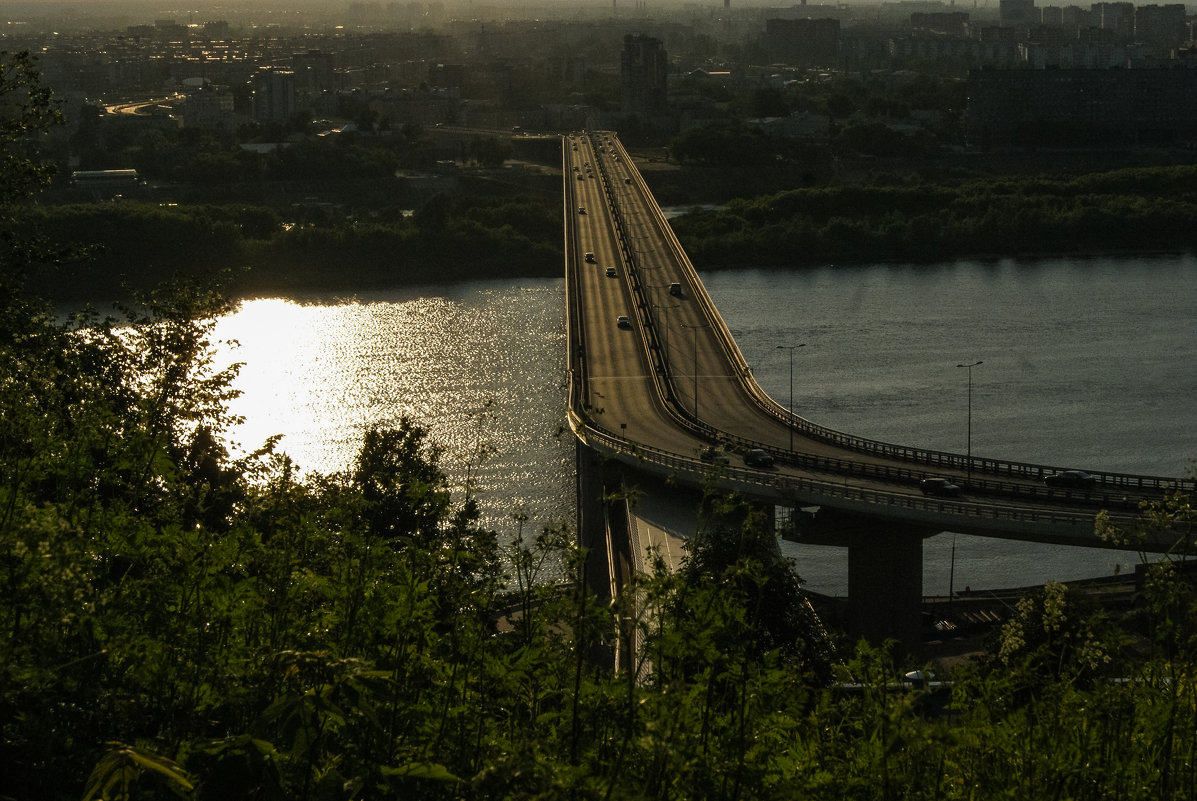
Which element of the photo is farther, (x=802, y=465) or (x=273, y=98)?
(x=273, y=98)

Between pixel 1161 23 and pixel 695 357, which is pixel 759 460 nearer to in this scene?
pixel 695 357

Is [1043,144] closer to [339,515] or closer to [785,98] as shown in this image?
[785,98]

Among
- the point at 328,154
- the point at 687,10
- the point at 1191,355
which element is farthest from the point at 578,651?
the point at 687,10

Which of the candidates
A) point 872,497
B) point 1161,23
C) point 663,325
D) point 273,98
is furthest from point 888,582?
point 1161,23

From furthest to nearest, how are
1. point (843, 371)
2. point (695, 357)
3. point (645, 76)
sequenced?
point (645, 76)
point (843, 371)
point (695, 357)

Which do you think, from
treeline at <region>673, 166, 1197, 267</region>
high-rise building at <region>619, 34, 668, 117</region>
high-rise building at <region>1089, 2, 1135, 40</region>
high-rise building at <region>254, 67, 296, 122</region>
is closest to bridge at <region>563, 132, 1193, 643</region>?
treeline at <region>673, 166, 1197, 267</region>

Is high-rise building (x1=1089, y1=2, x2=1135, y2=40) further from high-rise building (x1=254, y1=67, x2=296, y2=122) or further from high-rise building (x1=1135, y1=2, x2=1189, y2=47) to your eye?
high-rise building (x1=254, y1=67, x2=296, y2=122)

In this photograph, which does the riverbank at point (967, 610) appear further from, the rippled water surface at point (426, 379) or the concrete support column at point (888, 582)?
the rippled water surface at point (426, 379)
